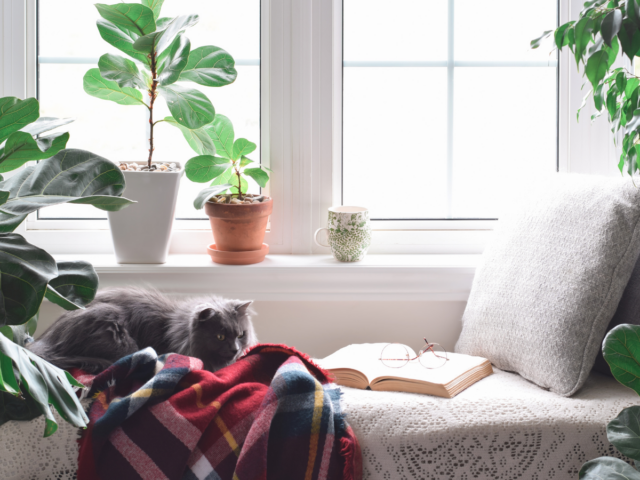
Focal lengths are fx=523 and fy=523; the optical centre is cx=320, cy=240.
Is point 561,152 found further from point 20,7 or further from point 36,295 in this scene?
point 20,7

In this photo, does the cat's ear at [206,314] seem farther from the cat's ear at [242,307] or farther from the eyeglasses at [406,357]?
the eyeglasses at [406,357]

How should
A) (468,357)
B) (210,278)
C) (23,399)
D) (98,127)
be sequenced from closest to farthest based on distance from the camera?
(23,399)
(468,357)
(210,278)
(98,127)

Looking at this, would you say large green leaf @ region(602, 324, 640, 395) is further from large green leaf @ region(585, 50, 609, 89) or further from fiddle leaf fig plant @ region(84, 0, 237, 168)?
fiddle leaf fig plant @ region(84, 0, 237, 168)

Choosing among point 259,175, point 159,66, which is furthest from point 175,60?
point 259,175

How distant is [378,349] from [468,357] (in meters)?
0.23

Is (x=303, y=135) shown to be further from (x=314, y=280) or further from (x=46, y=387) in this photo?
(x=46, y=387)

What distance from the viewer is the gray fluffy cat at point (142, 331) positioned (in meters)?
1.19

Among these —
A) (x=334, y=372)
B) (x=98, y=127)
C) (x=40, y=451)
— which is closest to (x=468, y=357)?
(x=334, y=372)

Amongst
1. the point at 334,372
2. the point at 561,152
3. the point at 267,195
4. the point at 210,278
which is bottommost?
the point at 334,372

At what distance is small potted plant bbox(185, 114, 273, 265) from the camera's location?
1562 millimetres

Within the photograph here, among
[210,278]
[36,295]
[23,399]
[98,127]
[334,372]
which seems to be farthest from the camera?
[98,127]

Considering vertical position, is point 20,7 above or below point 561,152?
above

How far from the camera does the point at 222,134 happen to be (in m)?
1.60

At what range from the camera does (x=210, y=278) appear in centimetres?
158
